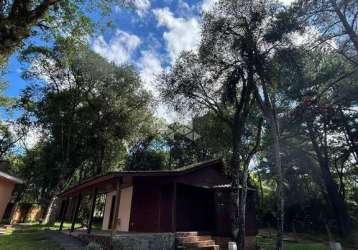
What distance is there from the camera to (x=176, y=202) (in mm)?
12273

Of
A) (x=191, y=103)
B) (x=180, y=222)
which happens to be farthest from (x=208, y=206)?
(x=191, y=103)

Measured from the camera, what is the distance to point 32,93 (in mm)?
20594

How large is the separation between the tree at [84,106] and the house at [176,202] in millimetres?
8640

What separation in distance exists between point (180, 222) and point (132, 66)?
1505 centimetres

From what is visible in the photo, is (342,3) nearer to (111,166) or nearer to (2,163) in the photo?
(111,166)

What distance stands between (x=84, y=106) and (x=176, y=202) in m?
13.7

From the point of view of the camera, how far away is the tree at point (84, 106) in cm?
2019

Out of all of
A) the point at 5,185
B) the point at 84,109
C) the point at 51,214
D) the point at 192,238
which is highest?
the point at 84,109

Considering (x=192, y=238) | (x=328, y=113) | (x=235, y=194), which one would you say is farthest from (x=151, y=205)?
(x=328, y=113)

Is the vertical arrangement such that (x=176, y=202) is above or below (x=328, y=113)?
below

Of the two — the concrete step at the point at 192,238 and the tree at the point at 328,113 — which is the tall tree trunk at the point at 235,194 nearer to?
the concrete step at the point at 192,238

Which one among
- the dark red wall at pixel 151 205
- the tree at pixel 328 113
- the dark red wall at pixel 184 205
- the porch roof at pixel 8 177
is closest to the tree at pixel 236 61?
the dark red wall at pixel 184 205

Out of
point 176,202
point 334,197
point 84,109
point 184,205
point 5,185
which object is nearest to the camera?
point 176,202

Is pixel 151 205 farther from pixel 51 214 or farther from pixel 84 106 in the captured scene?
pixel 51 214
